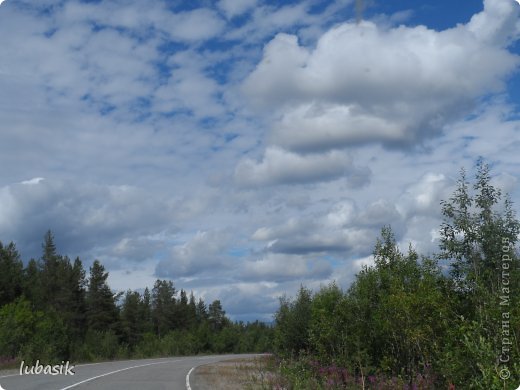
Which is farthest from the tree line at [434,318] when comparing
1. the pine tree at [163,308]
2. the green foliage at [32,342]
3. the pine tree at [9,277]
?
the pine tree at [163,308]

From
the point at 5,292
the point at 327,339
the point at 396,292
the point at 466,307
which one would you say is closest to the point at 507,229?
the point at 466,307

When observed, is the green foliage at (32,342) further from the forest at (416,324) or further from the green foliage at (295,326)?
the green foliage at (295,326)

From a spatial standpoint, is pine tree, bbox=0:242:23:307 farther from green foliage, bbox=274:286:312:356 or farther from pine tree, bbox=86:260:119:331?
green foliage, bbox=274:286:312:356

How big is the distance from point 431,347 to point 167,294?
109 meters

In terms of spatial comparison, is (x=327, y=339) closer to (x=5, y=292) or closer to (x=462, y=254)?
(x=462, y=254)

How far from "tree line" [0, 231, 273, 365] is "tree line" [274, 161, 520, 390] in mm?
17610

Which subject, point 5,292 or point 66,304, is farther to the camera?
point 66,304

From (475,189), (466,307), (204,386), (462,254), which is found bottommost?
(204,386)

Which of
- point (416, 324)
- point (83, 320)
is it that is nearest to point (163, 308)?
point (83, 320)

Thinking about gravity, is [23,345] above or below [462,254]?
below

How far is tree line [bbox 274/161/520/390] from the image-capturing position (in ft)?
34.9

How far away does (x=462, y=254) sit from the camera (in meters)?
13.4

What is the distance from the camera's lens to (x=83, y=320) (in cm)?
7725

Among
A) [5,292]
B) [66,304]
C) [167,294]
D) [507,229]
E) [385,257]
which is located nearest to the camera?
[507,229]
